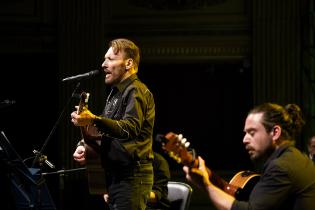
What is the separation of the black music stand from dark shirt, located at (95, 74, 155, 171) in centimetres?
77

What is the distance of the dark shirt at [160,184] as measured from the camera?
208 inches

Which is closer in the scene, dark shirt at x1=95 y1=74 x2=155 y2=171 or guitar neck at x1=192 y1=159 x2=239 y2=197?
guitar neck at x1=192 y1=159 x2=239 y2=197

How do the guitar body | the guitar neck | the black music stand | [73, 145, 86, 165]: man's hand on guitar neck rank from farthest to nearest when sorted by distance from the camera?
the black music stand
[73, 145, 86, 165]: man's hand on guitar neck
the guitar body
the guitar neck

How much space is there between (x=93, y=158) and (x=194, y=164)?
4.34ft

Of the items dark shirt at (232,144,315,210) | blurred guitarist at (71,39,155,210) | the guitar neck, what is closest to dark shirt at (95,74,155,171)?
blurred guitarist at (71,39,155,210)

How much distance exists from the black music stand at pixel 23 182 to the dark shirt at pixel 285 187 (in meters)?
2.02

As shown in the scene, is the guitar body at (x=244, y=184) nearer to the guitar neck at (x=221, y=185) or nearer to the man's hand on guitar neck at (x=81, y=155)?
the guitar neck at (x=221, y=185)

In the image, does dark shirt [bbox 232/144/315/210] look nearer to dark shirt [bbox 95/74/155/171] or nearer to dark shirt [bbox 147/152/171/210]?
dark shirt [bbox 95/74/155/171]

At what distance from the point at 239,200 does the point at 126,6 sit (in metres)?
5.39

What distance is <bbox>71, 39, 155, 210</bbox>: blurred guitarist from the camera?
165 inches

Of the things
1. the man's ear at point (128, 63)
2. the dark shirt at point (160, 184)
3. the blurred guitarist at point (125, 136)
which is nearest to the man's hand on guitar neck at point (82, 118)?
the blurred guitarist at point (125, 136)

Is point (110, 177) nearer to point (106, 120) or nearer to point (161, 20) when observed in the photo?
point (106, 120)

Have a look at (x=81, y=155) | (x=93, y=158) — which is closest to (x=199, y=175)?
(x=93, y=158)

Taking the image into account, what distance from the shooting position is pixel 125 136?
416 cm
